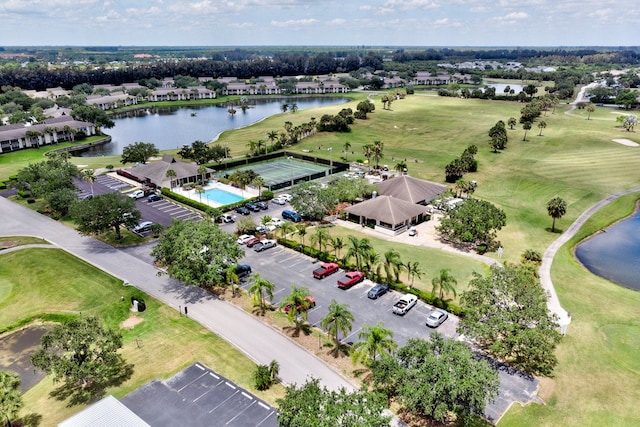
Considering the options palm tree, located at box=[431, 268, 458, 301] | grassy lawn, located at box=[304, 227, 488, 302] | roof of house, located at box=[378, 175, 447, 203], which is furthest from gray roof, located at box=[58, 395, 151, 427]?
roof of house, located at box=[378, 175, 447, 203]

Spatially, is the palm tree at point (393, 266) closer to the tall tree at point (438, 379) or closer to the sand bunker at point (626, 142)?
the tall tree at point (438, 379)

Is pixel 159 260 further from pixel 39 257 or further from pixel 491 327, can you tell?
pixel 491 327

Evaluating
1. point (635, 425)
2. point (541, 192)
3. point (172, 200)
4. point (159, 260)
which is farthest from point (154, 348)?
point (541, 192)

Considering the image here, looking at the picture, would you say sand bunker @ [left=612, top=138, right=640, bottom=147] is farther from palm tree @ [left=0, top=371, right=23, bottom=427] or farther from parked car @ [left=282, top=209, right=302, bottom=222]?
palm tree @ [left=0, top=371, right=23, bottom=427]

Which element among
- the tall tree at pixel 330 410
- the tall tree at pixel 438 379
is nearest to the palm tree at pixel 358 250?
the tall tree at pixel 438 379

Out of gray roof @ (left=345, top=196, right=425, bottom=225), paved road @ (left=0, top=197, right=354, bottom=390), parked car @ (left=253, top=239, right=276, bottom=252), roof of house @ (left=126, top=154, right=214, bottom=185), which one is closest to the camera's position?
paved road @ (left=0, top=197, right=354, bottom=390)
